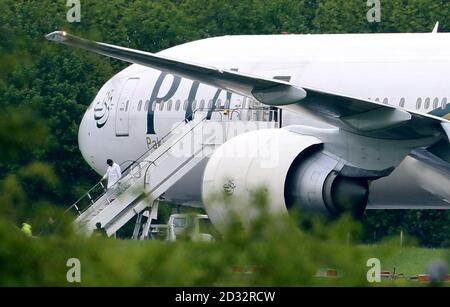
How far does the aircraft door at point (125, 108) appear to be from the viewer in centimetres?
2662

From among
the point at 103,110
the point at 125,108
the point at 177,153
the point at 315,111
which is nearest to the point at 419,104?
the point at 315,111

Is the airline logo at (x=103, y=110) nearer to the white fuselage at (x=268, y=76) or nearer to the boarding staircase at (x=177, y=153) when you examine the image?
the white fuselage at (x=268, y=76)

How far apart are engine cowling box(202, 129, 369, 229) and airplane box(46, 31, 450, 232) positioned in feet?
0.07

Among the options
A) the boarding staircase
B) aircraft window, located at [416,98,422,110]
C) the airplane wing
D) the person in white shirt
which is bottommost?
the person in white shirt

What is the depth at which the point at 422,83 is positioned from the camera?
21.8 m

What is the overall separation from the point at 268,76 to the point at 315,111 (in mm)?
3956

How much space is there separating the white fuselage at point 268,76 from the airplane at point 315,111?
24 millimetres

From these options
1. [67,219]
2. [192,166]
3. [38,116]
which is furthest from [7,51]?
[192,166]

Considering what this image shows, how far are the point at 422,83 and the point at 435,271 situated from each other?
54.0 ft

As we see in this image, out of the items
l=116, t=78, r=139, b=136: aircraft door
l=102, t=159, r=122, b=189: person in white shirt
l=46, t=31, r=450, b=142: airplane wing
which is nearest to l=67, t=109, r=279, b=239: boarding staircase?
l=102, t=159, r=122, b=189: person in white shirt

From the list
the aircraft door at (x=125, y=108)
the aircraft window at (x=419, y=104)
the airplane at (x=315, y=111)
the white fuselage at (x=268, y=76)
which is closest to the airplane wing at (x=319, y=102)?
the airplane at (x=315, y=111)

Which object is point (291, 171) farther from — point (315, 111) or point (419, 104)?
point (419, 104)

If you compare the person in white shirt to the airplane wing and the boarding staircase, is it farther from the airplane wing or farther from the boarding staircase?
the airplane wing

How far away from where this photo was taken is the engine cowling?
2003cm
